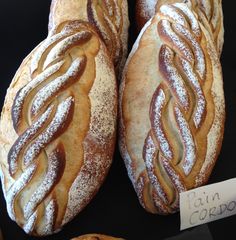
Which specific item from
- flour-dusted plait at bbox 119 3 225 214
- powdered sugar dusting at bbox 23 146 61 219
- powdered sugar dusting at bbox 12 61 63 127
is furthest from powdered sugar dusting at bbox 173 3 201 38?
powdered sugar dusting at bbox 23 146 61 219

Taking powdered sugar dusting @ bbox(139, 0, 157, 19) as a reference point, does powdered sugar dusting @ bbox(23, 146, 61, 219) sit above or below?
below

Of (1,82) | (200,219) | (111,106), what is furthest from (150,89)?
(1,82)

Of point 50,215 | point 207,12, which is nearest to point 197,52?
point 207,12

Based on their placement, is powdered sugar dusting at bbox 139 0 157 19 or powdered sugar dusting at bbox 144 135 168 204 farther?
powdered sugar dusting at bbox 139 0 157 19

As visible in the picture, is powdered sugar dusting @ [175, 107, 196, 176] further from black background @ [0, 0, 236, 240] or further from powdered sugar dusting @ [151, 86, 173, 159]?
black background @ [0, 0, 236, 240]

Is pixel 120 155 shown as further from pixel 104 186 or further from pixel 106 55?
pixel 106 55

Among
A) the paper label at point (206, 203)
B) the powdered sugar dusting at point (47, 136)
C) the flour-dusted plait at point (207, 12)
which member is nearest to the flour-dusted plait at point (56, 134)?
the powdered sugar dusting at point (47, 136)

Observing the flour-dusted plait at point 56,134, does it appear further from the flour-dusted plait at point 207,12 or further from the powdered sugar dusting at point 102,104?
the flour-dusted plait at point 207,12
